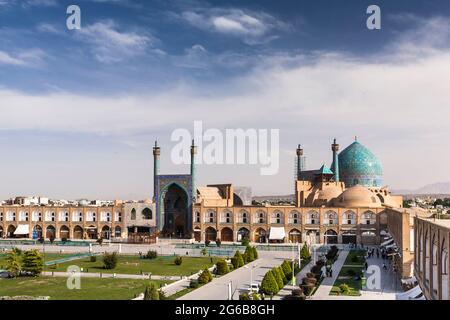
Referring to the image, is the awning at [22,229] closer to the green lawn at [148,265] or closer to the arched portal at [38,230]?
the arched portal at [38,230]

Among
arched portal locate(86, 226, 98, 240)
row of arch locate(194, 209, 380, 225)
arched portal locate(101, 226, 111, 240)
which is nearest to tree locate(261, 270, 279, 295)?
row of arch locate(194, 209, 380, 225)

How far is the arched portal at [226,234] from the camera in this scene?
220ft

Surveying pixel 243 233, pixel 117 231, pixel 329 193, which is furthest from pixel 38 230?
pixel 329 193

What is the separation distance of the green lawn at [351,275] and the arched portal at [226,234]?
67.4 ft

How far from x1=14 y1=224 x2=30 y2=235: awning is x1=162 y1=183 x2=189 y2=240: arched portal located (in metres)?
18.4

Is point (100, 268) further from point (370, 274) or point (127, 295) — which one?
point (370, 274)

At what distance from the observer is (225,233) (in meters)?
67.4

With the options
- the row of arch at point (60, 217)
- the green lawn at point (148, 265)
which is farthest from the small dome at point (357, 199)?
the row of arch at point (60, 217)

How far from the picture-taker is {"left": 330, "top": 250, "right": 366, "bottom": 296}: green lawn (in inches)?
1188
